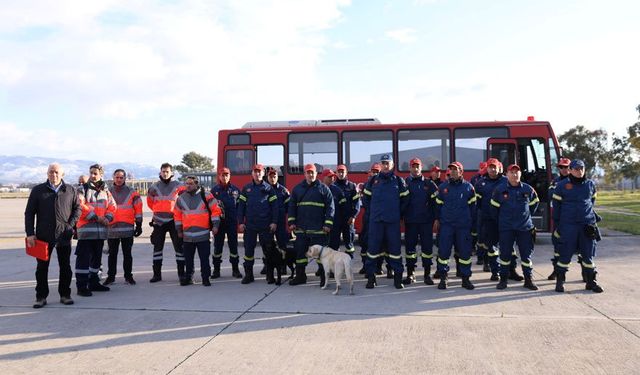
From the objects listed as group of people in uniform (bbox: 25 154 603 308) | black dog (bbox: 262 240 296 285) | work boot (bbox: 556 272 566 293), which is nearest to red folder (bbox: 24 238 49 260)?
group of people in uniform (bbox: 25 154 603 308)

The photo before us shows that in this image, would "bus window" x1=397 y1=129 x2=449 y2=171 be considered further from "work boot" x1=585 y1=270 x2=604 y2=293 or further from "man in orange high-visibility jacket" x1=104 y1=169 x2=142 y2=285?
"man in orange high-visibility jacket" x1=104 y1=169 x2=142 y2=285

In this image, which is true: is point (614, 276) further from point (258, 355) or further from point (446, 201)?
point (258, 355)

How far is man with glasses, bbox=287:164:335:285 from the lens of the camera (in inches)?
273

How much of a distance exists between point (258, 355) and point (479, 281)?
4.49m

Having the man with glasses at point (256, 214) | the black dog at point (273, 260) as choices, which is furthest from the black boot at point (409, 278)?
the man with glasses at point (256, 214)

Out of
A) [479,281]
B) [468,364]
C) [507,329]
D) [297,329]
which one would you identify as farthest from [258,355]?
[479,281]

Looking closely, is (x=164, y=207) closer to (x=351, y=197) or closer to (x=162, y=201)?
(x=162, y=201)

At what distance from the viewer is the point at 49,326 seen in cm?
503

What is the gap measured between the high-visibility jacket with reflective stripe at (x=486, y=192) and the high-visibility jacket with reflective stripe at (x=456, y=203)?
40.6 inches

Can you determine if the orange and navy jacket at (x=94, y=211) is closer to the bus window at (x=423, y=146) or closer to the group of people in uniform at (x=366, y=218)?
the group of people in uniform at (x=366, y=218)

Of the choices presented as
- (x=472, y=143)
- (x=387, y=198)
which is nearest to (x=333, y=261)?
(x=387, y=198)

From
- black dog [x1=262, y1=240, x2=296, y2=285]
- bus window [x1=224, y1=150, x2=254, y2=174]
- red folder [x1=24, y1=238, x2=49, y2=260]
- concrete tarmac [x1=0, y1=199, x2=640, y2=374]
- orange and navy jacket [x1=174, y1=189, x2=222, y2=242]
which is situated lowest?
concrete tarmac [x1=0, y1=199, x2=640, y2=374]

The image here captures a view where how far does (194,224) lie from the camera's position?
705cm

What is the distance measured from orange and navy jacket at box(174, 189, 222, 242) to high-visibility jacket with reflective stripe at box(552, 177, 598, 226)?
5294 millimetres
